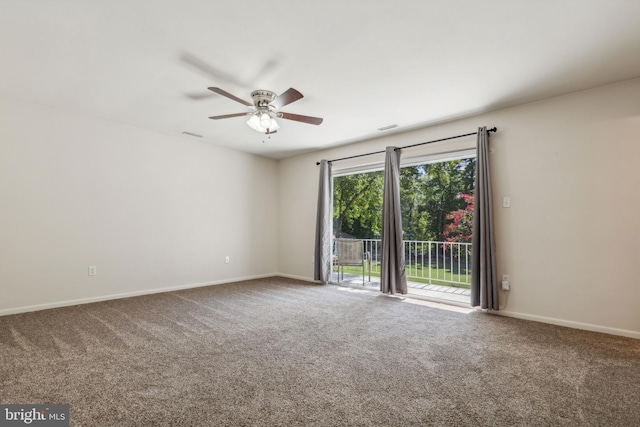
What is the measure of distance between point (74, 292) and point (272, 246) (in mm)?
3229

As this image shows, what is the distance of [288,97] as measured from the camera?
2721mm

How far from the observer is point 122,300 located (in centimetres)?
402

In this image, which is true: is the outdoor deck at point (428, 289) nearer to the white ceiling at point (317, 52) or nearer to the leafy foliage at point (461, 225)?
the leafy foliage at point (461, 225)

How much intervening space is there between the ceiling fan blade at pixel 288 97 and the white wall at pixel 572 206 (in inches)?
96.7

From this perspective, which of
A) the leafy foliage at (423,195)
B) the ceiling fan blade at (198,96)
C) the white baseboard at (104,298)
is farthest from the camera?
the leafy foliage at (423,195)

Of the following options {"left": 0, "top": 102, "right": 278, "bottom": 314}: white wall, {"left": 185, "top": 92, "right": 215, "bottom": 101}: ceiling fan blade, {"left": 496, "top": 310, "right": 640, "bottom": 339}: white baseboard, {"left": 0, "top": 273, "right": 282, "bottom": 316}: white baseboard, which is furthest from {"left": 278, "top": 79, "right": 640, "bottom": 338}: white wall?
{"left": 0, "top": 273, "right": 282, "bottom": 316}: white baseboard

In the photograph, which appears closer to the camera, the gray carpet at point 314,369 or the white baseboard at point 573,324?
the gray carpet at point 314,369

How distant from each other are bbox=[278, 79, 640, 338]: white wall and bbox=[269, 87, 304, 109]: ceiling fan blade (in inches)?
96.7

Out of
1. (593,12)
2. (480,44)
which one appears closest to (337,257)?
(480,44)

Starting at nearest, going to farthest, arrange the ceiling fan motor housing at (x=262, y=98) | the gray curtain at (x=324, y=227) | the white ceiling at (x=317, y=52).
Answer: the white ceiling at (x=317, y=52)
the ceiling fan motor housing at (x=262, y=98)
the gray curtain at (x=324, y=227)

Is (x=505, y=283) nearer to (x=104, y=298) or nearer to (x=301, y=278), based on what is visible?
(x=301, y=278)

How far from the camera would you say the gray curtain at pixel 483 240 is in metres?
3.48

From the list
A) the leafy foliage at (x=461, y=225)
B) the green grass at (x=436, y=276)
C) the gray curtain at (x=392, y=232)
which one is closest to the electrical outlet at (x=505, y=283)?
the leafy foliage at (x=461, y=225)

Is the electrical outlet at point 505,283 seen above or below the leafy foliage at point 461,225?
below
